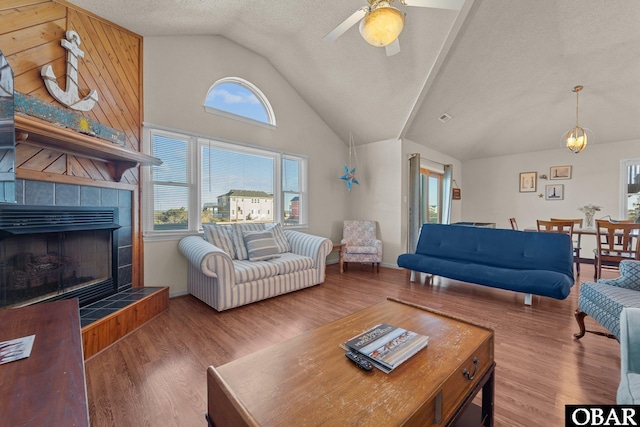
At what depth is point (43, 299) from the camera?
2.09 meters

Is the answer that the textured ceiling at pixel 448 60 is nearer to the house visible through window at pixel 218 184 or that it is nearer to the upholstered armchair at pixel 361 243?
the house visible through window at pixel 218 184

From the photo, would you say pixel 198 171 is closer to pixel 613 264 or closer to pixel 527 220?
pixel 613 264

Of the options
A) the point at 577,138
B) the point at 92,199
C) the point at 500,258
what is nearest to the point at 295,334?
the point at 92,199

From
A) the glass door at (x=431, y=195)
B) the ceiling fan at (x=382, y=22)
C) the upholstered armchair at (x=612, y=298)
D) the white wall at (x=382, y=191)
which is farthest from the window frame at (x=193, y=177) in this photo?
the upholstered armchair at (x=612, y=298)

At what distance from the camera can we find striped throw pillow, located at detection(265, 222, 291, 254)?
3.74m

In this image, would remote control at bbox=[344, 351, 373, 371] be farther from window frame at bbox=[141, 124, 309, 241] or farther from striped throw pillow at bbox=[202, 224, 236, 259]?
window frame at bbox=[141, 124, 309, 241]

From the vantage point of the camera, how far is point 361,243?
16.2ft

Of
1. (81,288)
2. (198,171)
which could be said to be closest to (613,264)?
(198,171)

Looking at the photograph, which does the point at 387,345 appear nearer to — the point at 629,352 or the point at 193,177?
the point at 629,352

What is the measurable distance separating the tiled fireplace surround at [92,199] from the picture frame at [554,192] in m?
7.79

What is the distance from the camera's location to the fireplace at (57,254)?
192cm

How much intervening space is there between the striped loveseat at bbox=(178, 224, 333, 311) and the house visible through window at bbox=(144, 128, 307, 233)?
0.36m

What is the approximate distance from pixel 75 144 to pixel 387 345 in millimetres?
2655

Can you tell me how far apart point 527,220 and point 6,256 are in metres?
8.34
